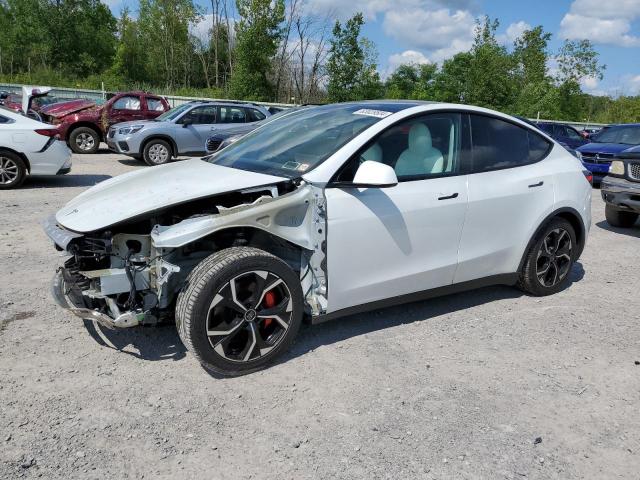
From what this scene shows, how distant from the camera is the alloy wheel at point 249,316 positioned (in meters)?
3.09

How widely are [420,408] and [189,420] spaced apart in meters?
1.29

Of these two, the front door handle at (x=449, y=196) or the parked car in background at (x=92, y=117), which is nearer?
the front door handle at (x=449, y=196)

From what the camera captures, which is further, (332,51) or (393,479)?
(332,51)

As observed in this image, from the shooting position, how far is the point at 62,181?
10234 millimetres

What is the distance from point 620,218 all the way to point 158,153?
10393mm

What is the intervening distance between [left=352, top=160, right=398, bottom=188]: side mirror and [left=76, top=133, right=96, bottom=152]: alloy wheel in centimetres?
1391

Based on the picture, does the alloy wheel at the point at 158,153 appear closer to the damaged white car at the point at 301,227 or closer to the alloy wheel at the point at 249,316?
the damaged white car at the point at 301,227

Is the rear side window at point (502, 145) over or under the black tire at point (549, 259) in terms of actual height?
over

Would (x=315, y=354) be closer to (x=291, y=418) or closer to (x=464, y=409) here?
(x=291, y=418)

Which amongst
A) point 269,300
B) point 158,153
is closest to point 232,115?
point 158,153

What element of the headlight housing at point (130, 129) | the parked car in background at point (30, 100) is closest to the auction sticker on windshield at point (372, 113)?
the parked car in background at point (30, 100)

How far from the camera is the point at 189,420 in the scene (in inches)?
111

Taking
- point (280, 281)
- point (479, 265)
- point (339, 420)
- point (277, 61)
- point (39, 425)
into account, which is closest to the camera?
point (39, 425)

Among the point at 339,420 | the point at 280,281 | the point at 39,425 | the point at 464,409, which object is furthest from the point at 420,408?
the point at 39,425
